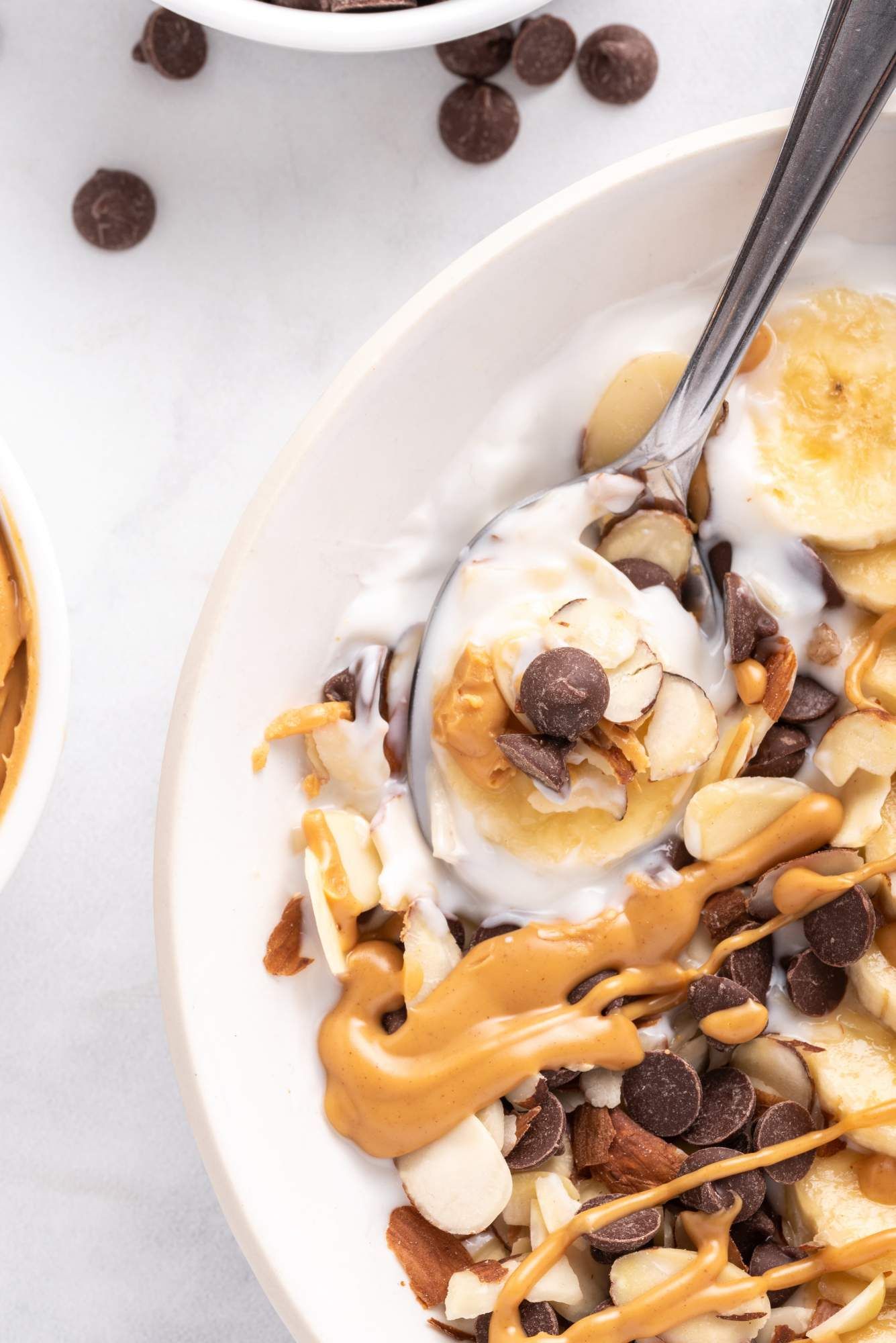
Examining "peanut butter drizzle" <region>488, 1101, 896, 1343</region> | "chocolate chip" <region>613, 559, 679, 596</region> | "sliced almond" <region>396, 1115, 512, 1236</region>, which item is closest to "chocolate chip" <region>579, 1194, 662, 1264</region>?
"peanut butter drizzle" <region>488, 1101, 896, 1343</region>

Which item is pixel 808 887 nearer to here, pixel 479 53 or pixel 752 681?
pixel 752 681

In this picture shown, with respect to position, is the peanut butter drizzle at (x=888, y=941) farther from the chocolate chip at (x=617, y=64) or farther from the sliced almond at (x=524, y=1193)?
the chocolate chip at (x=617, y=64)

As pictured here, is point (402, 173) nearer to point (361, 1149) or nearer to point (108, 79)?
point (108, 79)

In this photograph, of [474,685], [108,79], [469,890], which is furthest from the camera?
[108,79]

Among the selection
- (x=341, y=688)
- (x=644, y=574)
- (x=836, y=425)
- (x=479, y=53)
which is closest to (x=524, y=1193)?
(x=341, y=688)

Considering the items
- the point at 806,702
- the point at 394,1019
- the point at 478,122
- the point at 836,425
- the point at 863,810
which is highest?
the point at 478,122

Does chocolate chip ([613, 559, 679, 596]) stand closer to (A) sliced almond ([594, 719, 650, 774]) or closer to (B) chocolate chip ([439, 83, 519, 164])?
(A) sliced almond ([594, 719, 650, 774])

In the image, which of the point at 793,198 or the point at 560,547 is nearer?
the point at 793,198

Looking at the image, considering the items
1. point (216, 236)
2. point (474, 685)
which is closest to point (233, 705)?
point (474, 685)
